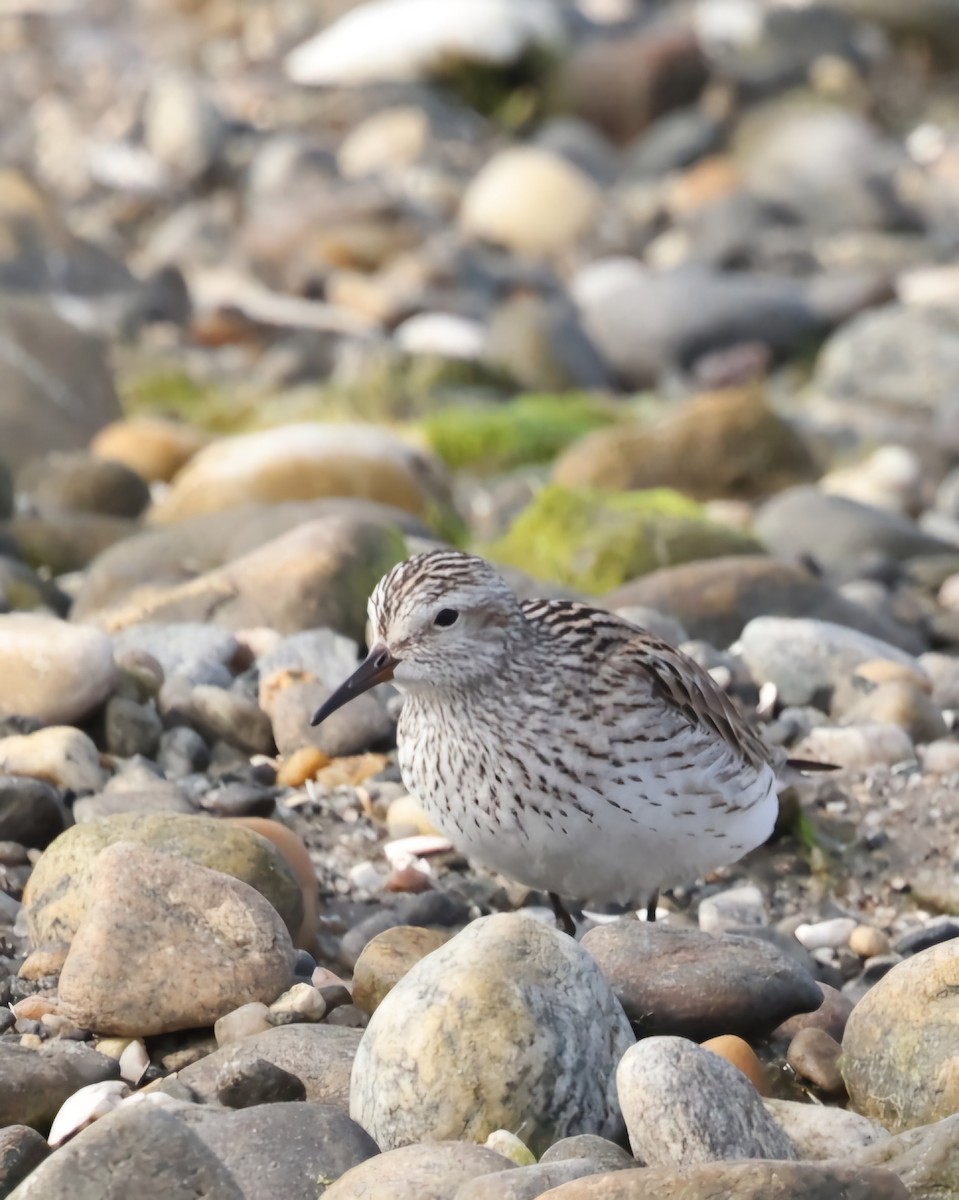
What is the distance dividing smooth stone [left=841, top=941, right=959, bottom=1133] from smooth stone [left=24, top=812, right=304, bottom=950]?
180cm

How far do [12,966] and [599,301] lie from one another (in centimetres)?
1475

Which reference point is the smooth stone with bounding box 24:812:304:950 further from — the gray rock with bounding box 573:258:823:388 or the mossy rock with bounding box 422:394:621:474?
the gray rock with bounding box 573:258:823:388

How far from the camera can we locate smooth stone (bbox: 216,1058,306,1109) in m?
4.49

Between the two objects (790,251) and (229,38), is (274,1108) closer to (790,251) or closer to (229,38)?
(790,251)

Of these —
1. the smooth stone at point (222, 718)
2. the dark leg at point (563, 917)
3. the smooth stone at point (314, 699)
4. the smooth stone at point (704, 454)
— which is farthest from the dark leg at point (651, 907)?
the smooth stone at point (704, 454)

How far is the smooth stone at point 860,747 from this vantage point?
7.29 meters

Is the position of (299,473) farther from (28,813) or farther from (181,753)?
(28,813)

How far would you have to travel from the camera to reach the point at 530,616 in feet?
18.8

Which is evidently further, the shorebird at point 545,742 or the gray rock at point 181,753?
the gray rock at point 181,753

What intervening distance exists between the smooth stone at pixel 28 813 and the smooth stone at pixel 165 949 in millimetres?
990

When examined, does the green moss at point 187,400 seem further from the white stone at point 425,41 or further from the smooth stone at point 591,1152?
the white stone at point 425,41

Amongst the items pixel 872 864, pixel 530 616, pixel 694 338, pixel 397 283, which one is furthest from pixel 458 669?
pixel 397 283

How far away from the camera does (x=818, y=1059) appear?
16.3 ft

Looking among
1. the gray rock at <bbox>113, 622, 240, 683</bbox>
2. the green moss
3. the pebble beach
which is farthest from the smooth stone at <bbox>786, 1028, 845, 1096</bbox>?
the green moss
